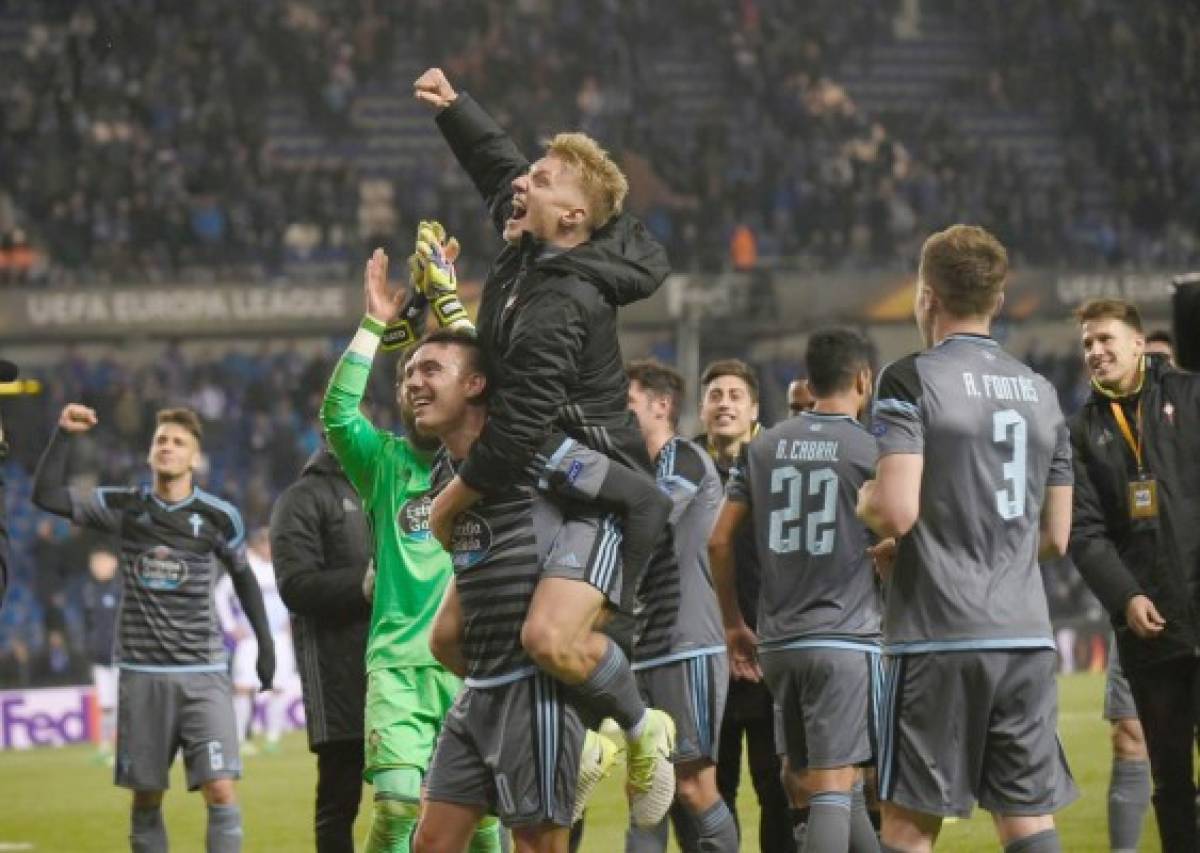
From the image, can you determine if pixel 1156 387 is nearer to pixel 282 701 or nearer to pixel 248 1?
pixel 282 701

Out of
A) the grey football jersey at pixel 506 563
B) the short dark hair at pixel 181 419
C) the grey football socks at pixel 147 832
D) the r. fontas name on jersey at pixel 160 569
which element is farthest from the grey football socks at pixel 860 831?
the short dark hair at pixel 181 419

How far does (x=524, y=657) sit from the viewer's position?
562 centimetres

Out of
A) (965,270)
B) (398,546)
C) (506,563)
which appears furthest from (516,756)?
(965,270)

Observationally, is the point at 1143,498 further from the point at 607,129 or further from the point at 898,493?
the point at 607,129

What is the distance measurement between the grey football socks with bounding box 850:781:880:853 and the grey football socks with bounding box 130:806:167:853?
324 centimetres

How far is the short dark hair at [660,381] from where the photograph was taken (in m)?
7.99

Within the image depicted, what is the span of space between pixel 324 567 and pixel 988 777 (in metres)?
3.19

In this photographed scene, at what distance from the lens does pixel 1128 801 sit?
8.39 metres

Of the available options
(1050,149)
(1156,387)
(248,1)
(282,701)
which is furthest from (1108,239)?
(1156,387)

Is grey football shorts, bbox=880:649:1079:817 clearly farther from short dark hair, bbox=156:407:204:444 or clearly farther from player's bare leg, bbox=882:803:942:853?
short dark hair, bbox=156:407:204:444

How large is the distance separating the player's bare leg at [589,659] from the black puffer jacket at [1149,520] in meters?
2.31

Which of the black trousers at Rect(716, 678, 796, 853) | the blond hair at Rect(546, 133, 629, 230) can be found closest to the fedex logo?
the black trousers at Rect(716, 678, 796, 853)

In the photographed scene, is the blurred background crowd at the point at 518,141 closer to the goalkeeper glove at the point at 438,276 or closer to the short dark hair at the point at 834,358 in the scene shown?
the short dark hair at the point at 834,358

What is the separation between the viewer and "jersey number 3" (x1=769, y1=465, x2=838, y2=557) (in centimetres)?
712
